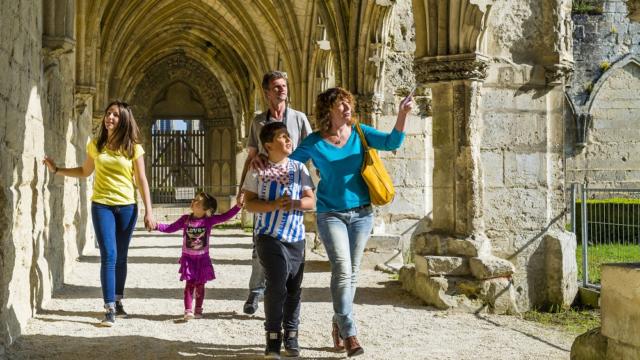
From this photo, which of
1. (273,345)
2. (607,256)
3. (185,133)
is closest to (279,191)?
(273,345)

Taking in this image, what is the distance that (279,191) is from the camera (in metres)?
3.71

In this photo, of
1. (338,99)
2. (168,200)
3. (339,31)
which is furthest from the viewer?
(168,200)

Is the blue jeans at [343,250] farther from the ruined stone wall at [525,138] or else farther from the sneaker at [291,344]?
the ruined stone wall at [525,138]

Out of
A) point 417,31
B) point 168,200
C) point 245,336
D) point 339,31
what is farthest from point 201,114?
point 245,336

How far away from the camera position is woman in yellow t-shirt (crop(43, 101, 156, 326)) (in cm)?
471

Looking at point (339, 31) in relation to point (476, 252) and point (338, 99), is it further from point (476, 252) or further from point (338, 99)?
point (338, 99)

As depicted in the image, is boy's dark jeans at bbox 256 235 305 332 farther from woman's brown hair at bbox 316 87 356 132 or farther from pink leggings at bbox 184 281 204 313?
pink leggings at bbox 184 281 204 313

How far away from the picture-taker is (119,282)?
4.98m

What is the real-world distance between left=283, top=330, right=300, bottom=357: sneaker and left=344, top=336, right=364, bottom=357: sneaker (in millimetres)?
251

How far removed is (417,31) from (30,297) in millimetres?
3651

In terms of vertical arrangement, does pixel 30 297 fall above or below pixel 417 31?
below

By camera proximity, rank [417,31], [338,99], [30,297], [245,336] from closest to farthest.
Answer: [338,99], [245,336], [30,297], [417,31]

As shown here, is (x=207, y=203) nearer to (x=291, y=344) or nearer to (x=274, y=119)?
(x=274, y=119)

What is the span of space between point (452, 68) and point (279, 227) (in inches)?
114
